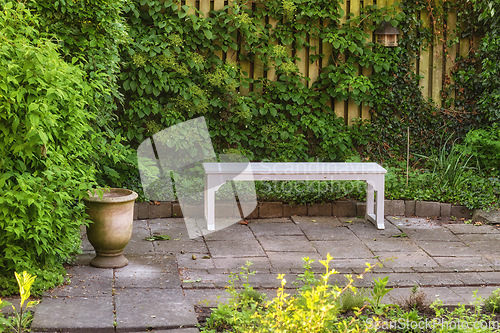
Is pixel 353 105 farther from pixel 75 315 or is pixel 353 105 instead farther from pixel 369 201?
pixel 75 315

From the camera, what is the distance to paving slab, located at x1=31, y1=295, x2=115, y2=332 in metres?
3.54

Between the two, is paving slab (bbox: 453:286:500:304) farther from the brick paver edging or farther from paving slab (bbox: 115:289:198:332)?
the brick paver edging

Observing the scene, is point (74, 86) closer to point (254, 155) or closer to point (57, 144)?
point (57, 144)

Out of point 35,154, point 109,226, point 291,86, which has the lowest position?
point 109,226

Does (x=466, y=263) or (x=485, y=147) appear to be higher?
(x=485, y=147)

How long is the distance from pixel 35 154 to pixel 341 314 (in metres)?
2.29

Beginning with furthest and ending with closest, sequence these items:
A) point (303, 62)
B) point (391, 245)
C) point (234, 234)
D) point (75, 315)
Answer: point (303, 62)
point (234, 234)
point (391, 245)
point (75, 315)

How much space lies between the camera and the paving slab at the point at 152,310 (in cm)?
363

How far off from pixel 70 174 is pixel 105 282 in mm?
→ 816

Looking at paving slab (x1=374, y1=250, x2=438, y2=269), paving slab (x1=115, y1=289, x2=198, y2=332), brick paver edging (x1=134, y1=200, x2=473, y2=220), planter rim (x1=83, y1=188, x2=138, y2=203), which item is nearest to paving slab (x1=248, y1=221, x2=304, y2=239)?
brick paver edging (x1=134, y1=200, x2=473, y2=220)

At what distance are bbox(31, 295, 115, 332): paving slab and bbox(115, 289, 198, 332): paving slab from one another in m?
0.07

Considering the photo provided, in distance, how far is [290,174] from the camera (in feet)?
19.7

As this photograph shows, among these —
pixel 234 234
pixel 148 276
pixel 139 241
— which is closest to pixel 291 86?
pixel 234 234

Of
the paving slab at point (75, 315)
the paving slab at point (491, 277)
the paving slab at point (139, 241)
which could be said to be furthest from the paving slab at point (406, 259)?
the paving slab at point (75, 315)
